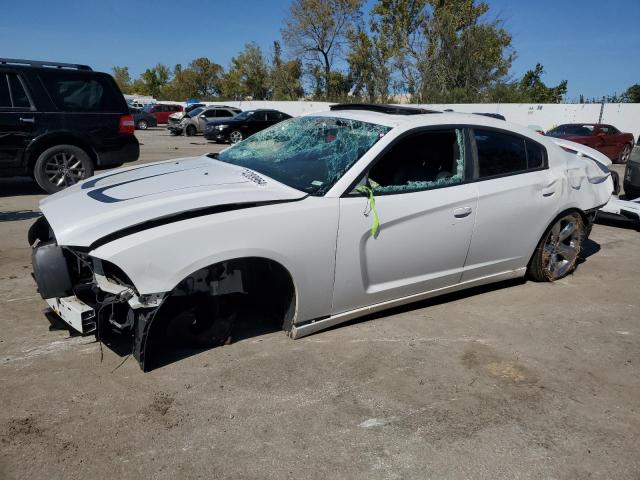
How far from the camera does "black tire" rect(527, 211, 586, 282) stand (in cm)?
475

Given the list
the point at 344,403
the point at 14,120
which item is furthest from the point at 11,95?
the point at 344,403

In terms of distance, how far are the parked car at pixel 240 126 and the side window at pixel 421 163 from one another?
18796mm

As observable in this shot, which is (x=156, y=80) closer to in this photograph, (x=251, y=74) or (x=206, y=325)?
(x=251, y=74)

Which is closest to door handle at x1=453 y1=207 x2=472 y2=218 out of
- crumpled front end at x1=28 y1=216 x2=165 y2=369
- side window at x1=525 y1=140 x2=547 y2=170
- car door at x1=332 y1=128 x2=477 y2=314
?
car door at x1=332 y1=128 x2=477 y2=314

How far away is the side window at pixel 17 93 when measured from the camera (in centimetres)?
748

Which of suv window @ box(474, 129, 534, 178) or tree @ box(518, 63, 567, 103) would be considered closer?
suv window @ box(474, 129, 534, 178)

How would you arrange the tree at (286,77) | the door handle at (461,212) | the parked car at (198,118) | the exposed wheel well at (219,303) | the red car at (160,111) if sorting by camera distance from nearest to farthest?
the exposed wheel well at (219,303)
the door handle at (461,212)
the parked car at (198,118)
the red car at (160,111)
the tree at (286,77)

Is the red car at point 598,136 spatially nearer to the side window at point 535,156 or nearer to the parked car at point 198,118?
the side window at point 535,156

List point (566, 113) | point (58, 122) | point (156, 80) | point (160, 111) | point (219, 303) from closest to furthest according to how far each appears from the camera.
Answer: point (219, 303)
point (58, 122)
point (566, 113)
point (160, 111)
point (156, 80)

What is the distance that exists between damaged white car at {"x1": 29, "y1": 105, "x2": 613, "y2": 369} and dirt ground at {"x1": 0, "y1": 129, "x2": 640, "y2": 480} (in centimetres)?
25

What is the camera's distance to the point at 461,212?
3.90m

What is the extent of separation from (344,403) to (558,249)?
118 inches

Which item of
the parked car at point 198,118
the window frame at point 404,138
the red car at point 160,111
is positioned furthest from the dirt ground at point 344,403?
the red car at point 160,111

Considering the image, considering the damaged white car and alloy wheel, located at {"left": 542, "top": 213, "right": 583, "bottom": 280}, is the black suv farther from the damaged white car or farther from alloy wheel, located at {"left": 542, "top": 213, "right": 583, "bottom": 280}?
alloy wheel, located at {"left": 542, "top": 213, "right": 583, "bottom": 280}
